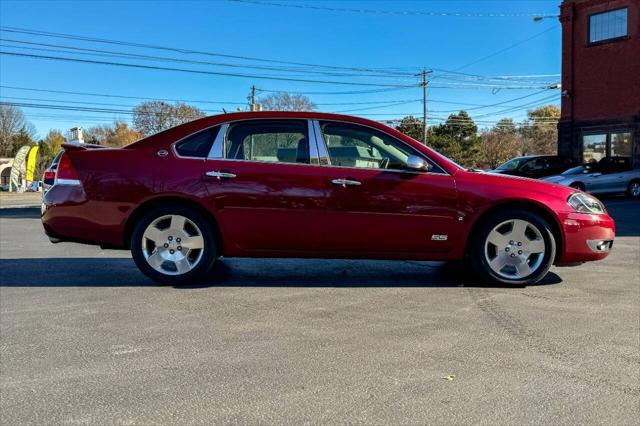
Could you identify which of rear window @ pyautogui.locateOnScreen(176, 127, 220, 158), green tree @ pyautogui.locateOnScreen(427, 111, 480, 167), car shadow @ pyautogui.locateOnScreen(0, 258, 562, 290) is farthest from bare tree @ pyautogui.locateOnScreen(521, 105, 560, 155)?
rear window @ pyautogui.locateOnScreen(176, 127, 220, 158)

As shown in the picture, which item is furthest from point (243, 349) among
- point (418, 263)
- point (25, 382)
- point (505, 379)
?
point (418, 263)

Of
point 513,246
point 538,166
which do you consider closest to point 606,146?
point 538,166

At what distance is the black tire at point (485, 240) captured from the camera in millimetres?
4887

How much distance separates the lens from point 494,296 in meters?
4.71

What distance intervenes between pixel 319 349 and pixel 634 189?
63.1 feet

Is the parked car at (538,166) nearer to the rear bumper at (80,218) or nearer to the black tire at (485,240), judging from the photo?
the black tire at (485,240)

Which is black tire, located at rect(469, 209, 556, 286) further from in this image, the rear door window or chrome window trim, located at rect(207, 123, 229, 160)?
chrome window trim, located at rect(207, 123, 229, 160)

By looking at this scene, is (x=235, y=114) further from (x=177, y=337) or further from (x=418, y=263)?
(x=418, y=263)

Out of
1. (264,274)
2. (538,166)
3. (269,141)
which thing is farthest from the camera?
(538,166)

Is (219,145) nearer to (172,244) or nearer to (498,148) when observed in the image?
(172,244)

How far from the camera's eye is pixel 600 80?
24656 mm

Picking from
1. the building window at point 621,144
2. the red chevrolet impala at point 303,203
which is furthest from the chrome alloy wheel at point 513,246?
the building window at point 621,144

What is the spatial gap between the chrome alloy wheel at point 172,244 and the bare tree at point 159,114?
50515mm

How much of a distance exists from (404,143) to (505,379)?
8.53ft
